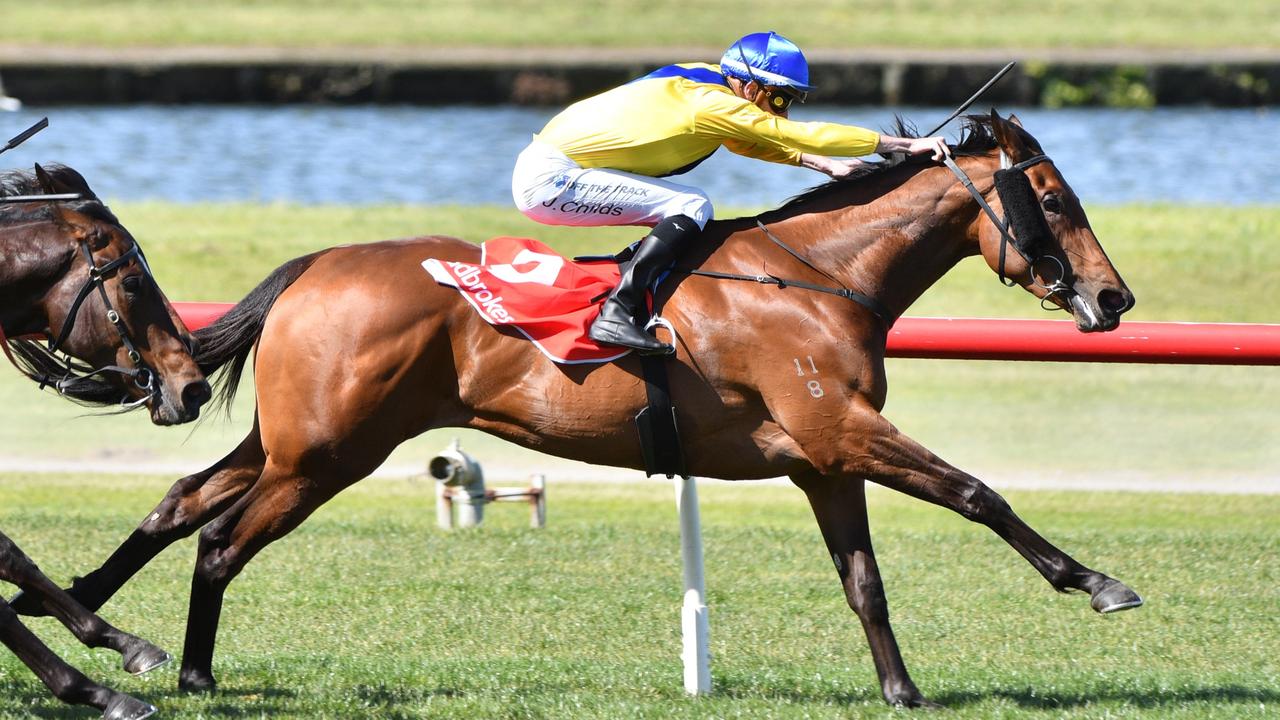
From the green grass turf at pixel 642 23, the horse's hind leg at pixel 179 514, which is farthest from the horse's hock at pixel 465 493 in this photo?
the green grass turf at pixel 642 23

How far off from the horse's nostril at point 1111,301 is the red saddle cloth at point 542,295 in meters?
1.58

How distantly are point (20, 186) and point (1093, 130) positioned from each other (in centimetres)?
2064

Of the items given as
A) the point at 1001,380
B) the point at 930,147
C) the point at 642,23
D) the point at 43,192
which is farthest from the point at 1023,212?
the point at 642,23

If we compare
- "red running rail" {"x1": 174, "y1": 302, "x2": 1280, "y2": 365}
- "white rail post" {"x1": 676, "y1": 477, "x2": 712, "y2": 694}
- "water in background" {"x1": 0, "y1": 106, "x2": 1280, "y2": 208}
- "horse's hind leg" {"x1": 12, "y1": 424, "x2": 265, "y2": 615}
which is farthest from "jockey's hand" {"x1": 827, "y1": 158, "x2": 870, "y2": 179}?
"water in background" {"x1": 0, "y1": 106, "x2": 1280, "y2": 208}

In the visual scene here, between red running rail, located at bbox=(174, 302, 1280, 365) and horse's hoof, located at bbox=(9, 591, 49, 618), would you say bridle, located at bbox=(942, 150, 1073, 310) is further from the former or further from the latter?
horse's hoof, located at bbox=(9, 591, 49, 618)

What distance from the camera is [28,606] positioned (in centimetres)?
529

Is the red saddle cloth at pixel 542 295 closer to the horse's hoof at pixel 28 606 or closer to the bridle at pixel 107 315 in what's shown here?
the bridle at pixel 107 315

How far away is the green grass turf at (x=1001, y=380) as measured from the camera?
33.4 feet

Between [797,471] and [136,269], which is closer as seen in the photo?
[136,269]

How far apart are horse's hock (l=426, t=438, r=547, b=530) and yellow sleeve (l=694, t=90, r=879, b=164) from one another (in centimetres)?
293

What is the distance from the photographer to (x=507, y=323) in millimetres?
5414

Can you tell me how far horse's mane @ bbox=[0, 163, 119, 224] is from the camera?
5.21m

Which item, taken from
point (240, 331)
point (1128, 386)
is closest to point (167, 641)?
point (240, 331)

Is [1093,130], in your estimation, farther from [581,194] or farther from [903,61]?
[581,194]
